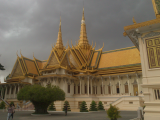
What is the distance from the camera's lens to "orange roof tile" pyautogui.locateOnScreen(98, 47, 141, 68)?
2848 cm

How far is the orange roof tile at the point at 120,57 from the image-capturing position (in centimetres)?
2848

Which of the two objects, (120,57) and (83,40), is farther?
(83,40)

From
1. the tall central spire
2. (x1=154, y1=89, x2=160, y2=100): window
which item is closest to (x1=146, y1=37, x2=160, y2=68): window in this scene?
(x1=154, y1=89, x2=160, y2=100): window

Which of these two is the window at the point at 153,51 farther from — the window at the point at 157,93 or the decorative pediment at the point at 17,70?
the decorative pediment at the point at 17,70

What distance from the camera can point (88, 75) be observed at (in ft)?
88.2

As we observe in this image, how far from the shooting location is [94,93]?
28875 mm

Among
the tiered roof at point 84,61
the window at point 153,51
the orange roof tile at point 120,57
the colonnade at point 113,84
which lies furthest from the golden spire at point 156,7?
the orange roof tile at point 120,57

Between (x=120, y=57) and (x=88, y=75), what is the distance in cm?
776

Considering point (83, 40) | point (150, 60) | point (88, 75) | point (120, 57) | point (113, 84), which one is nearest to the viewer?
point (150, 60)

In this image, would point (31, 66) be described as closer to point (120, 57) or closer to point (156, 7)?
point (120, 57)

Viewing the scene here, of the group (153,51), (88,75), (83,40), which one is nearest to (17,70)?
(83,40)

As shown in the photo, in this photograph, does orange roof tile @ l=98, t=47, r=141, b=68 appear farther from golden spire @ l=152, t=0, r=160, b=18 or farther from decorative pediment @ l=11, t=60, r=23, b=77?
golden spire @ l=152, t=0, r=160, b=18

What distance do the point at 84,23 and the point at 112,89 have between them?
20.0 metres

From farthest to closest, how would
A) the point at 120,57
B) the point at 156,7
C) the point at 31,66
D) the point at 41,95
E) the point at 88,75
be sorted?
the point at 31,66, the point at 120,57, the point at 88,75, the point at 41,95, the point at 156,7
